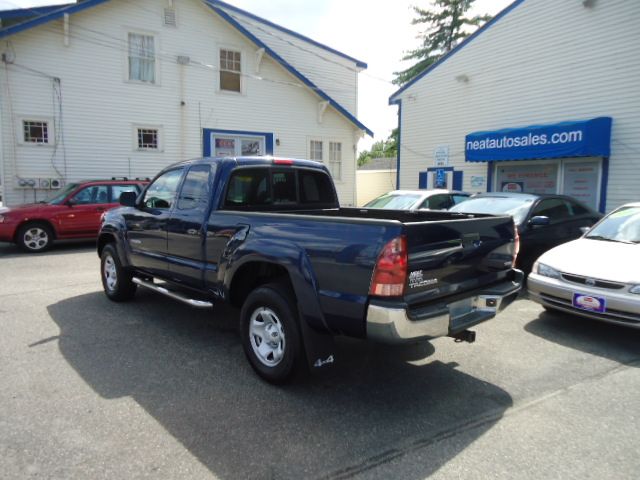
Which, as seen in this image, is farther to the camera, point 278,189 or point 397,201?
point 397,201

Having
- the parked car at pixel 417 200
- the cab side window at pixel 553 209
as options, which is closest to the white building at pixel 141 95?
the parked car at pixel 417 200

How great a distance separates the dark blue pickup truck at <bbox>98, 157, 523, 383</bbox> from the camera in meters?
3.06

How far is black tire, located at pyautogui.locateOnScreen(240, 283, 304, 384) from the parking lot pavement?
157 millimetres

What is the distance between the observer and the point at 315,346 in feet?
11.2

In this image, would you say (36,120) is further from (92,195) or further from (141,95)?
(92,195)

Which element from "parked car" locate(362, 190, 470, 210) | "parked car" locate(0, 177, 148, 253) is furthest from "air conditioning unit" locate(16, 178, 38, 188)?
"parked car" locate(362, 190, 470, 210)

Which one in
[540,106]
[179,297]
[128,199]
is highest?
[540,106]

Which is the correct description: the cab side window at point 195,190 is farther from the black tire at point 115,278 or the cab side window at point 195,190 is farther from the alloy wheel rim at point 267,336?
the black tire at point 115,278

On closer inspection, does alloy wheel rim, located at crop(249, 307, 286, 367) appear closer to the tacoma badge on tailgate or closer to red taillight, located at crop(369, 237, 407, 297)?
red taillight, located at crop(369, 237, 407, 297)

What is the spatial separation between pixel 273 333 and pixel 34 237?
8.89 meters

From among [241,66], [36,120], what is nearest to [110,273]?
[36,120]

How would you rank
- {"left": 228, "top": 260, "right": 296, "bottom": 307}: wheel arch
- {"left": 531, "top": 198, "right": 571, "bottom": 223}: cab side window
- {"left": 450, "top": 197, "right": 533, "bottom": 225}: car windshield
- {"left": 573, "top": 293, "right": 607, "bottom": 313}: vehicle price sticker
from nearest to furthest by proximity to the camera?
{"left": 228, "top": 260, "right": 296, "bottom": 307}: wheel arch, {"left": 573, "top": 293, "right": 607, "bottom": 313}: vehicle price sticker, {"left": 450, "top": 197, "right": 533, "bottom": 225}: car windshield, {"left": 531, "top": 198, "right": 571, "bottom": 223}: cab side window

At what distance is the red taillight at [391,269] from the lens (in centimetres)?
298

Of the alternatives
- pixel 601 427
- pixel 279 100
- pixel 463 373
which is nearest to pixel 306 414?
pixel 463 373
